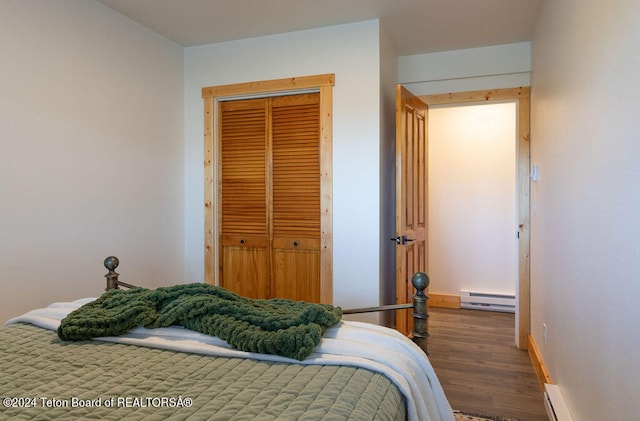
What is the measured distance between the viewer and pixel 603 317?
152 cm

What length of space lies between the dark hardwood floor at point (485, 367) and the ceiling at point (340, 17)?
A: 2578 millimetres

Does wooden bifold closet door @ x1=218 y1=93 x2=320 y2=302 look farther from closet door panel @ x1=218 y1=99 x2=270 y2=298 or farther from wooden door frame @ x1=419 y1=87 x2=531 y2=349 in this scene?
wooden door frame @ x1=419 y1=87 x2=531 y2=349

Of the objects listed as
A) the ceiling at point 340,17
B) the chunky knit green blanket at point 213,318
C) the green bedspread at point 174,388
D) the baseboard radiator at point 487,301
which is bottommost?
the baseboard radiator at point 487,301

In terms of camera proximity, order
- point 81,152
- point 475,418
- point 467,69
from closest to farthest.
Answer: point 475,418 < point 81,152 < point 467,69

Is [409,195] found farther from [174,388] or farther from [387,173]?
[174,388]

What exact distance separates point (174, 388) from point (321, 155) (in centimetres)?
246

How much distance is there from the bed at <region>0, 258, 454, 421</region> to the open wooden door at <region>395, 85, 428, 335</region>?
1699 millimetres

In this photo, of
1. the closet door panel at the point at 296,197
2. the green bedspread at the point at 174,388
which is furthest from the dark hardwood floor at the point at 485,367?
the green bedspread at the point at 174,388

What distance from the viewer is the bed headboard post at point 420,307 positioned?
5.59 feet

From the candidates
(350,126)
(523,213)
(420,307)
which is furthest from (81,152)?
(523,213)

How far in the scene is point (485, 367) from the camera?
3.08 meters

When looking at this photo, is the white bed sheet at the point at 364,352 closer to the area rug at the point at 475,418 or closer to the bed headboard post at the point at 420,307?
the bed headboard post at the point at 420,307

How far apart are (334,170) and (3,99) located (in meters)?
2.13

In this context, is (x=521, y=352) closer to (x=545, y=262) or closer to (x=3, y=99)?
(x=545, y=262)
